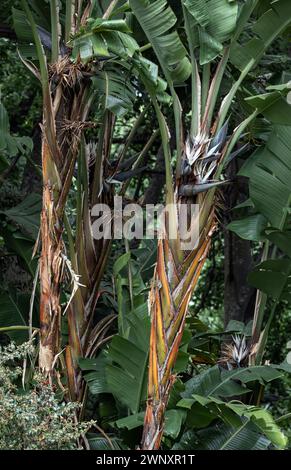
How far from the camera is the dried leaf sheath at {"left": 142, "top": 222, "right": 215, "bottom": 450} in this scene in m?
4.73

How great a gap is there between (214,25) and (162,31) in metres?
0.32

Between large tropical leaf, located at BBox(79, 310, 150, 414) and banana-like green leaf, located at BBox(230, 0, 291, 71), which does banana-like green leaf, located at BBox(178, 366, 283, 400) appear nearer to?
large tropical leaf, located at BBox(79, 310, 150, 414)

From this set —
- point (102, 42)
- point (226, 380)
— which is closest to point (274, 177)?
point (226, 380)

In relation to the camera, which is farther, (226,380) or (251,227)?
(251,227)

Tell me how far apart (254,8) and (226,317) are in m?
4.21

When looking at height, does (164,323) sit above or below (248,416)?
above

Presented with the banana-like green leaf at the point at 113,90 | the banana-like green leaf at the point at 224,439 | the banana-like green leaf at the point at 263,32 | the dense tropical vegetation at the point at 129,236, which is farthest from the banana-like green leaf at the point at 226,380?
the banana-like green leaf at the point at 263,32

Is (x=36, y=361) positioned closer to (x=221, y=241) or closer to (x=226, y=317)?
(x=226, y=317)

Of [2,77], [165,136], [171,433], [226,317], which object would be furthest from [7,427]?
[2,77]

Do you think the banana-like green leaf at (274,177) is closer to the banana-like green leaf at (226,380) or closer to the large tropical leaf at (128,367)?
the banana-like green leaf at (226,380)

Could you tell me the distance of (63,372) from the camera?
5.58 meters

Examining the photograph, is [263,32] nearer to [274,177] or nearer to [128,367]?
[274,177]

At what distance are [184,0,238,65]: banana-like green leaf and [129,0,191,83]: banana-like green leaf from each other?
0.46ft

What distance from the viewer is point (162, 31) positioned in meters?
5.03
